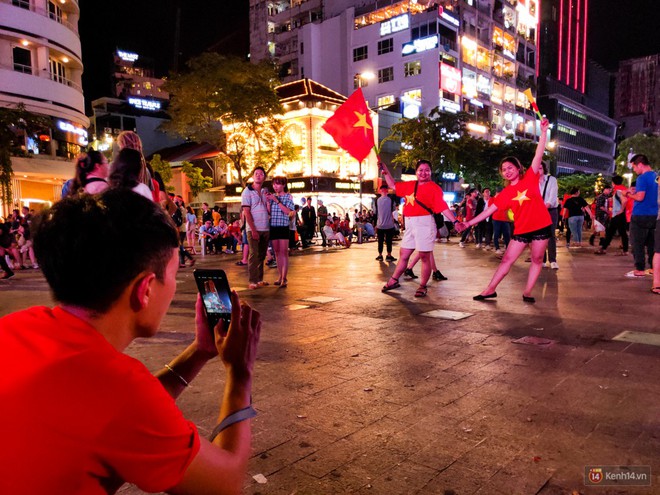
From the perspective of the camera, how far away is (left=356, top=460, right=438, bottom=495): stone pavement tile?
210 centimetres

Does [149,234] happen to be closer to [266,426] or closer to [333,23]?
[266,426]

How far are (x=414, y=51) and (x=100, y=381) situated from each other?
53.8 meters

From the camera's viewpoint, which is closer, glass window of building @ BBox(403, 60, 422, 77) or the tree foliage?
the tree foliage

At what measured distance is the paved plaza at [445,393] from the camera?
7.39ft

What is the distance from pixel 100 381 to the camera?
97 centimetres

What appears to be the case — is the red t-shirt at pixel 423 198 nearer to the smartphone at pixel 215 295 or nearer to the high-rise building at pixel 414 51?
the smartphone at pixel 215 295

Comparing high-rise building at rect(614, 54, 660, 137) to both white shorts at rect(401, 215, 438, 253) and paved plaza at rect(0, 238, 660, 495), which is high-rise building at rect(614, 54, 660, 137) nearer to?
white shorts at rect(401, 215, 438, 253)

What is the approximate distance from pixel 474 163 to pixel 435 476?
127ft

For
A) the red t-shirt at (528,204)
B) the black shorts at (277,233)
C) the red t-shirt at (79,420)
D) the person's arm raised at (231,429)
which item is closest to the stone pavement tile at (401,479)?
the person's arm raised at (231,429)

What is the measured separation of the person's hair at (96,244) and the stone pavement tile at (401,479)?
4.97ft

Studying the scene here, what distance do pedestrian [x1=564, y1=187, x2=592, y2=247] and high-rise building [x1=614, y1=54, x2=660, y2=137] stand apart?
380ft

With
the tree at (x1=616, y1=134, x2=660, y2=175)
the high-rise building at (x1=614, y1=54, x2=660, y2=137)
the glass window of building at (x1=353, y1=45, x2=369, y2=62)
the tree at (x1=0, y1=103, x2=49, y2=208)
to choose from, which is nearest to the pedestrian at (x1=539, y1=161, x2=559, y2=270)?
the tree at (x1=0, y1=103, x2=49, y2=208)

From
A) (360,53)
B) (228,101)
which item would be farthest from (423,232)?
(360,53)

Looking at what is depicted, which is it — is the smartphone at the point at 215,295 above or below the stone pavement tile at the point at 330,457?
above
